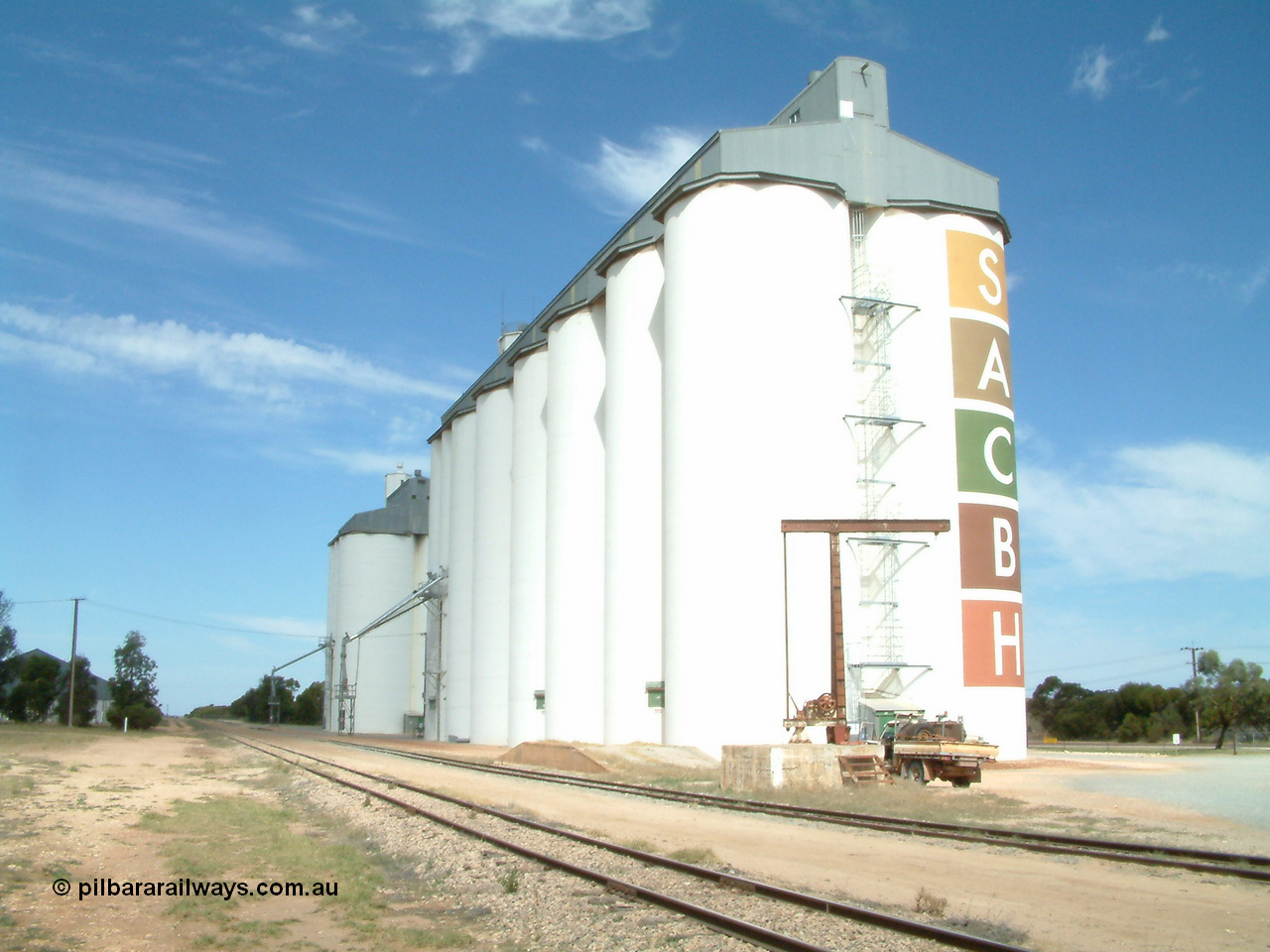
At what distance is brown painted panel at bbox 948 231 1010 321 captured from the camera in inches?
1791

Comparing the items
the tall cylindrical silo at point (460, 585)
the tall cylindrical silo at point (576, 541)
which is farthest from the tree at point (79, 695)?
the tall cylindrical silo at point (576, 541)

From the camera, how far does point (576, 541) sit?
50.8 metres

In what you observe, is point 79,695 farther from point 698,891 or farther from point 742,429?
point 698,891

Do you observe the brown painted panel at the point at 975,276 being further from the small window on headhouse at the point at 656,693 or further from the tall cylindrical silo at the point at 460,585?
the tall cylindrical silo at the point at 460,585

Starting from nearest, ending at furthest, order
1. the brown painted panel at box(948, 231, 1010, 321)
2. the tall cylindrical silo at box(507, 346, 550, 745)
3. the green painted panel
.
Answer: the green painted panel → the brown painted panel at box(948, 231, 1010, 321) → the tall cylindrical silo at box(507, 346, 550, 745)

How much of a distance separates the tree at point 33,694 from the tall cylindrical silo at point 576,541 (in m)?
61.1

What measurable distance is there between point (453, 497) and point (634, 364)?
30.8m

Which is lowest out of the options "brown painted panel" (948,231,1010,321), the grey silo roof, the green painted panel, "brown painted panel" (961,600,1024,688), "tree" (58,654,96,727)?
"tree" (58,654,96,727)

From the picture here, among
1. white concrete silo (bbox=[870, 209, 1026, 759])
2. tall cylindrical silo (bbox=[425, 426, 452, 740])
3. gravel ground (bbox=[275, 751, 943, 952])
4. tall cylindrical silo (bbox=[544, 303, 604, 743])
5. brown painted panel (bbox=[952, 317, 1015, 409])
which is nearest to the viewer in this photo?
gravel ground (bbox=[275, 751, 943, 952])

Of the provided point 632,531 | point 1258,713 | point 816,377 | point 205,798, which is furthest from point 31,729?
point 1258,713

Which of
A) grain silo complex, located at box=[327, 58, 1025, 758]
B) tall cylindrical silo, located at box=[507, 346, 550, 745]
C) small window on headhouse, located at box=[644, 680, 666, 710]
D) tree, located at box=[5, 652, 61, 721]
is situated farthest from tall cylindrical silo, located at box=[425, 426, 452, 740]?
tree, located at box=[5, 652, 61, 721]

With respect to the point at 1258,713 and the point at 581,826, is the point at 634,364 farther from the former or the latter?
the point at 1258,713

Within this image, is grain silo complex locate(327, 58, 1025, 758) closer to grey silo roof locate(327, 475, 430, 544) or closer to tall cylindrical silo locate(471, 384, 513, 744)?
tall cylindrical silo locate(471, 384, 513, 744)

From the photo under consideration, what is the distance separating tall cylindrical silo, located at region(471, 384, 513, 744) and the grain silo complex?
10.8m
